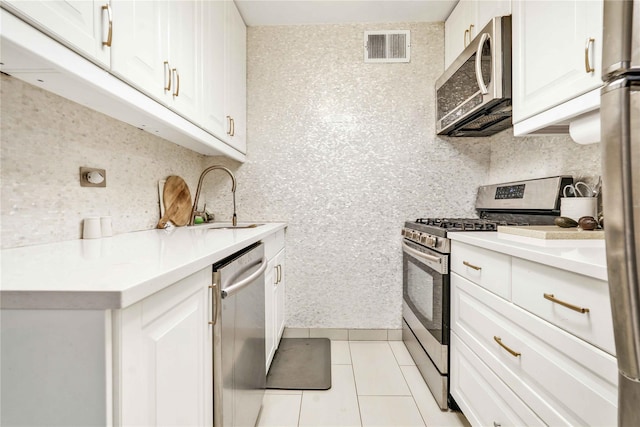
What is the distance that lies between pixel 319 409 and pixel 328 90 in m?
2.14

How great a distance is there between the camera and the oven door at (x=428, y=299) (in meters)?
1.64

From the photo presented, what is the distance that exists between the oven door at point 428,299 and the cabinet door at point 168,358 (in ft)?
3.92

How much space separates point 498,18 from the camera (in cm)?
157

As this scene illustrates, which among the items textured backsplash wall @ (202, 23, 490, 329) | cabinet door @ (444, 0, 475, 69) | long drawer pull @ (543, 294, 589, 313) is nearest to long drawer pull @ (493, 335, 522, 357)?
long drawer pull @ (543, 294, 589, 313)

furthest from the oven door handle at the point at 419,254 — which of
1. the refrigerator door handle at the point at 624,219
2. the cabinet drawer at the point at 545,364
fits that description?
the refrigerator door handle at the point at 624,219

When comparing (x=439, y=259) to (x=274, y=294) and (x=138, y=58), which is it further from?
(x=138, y=58)

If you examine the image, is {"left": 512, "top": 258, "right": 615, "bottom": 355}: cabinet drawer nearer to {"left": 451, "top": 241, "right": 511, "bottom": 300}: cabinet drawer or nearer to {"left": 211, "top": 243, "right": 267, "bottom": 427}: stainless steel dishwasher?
{"left": 451, "top": 241, "right": 511, "bottom": 300}: cabinet drawer

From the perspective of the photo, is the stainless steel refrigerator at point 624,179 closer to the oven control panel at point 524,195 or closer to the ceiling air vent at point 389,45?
the oven control panel at point 524,195

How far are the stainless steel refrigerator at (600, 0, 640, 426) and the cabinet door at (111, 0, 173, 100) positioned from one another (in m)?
1.17

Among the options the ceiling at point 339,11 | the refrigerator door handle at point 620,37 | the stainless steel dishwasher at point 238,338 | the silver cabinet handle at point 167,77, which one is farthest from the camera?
the ceiling at point 339,11

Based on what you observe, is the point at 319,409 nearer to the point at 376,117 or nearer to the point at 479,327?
the point at 479,327

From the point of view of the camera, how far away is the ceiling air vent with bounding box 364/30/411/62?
7.93 feet

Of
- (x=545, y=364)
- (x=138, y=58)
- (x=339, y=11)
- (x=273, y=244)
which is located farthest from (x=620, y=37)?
(x=339, y=11)

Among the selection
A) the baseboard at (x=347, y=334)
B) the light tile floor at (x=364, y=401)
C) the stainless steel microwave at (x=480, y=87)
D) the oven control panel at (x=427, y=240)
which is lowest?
the light tile floor at (x=364, y=401)
